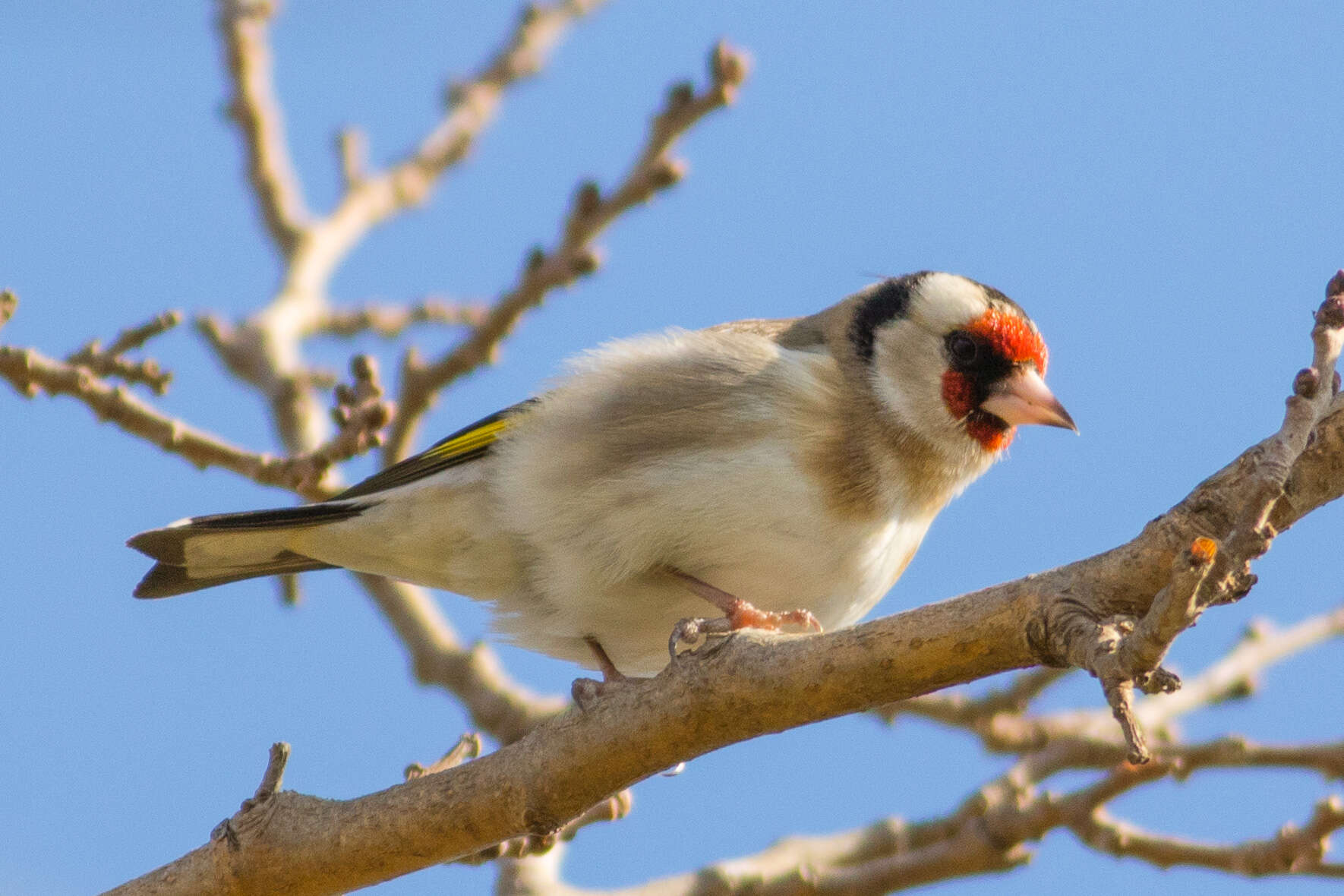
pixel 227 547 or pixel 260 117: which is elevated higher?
pixel 260 117

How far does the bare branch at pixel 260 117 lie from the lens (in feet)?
19.5

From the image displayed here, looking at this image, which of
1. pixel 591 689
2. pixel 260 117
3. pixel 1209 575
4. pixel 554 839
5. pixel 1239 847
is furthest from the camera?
pixel 260 117

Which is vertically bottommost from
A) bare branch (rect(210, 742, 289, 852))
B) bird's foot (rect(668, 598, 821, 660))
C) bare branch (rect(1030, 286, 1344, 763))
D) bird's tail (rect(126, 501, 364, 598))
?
bare branch (rect(1030, 286, 1344, 763))

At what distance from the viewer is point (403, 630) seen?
16.2 feet

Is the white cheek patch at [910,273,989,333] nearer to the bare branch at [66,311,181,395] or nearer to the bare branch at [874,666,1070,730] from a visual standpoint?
the bare branch at [874,666,1070,730]

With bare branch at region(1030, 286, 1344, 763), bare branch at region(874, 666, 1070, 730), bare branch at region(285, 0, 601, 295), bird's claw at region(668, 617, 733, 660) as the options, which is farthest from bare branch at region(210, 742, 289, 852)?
bare branch at region(285, 0, 601, 295)

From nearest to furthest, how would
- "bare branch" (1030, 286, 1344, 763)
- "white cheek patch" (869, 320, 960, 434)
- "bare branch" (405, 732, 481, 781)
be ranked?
"bare branch" (1030, 286, 1344, 763), "bare branch" (405, 732, 481, 781), "white cheek patch" (869, 320, 960, 434)

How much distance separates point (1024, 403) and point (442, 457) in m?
1.60

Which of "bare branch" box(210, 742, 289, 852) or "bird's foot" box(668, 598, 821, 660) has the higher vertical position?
"bird's foot" box(668, 598, 821, 660)

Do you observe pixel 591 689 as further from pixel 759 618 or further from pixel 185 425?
pixel 185 425

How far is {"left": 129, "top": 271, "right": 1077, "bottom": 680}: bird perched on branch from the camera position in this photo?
11.7 feet

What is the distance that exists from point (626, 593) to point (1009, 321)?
1.35 meters

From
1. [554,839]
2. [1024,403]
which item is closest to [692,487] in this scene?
[554,839]

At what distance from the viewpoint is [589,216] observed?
13.3 feet
